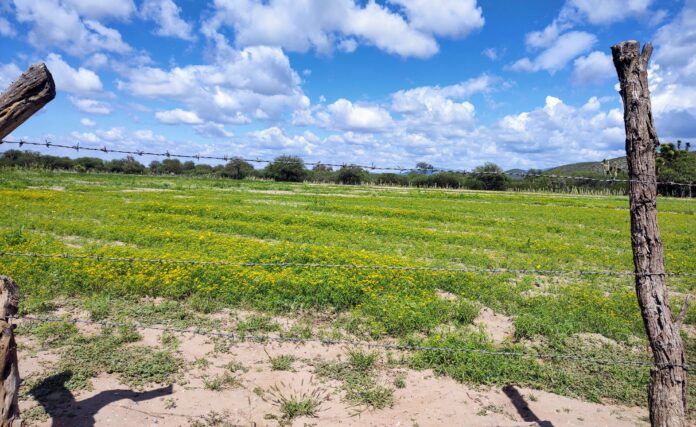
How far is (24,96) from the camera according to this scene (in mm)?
3725

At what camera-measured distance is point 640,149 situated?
→ 4273 mm

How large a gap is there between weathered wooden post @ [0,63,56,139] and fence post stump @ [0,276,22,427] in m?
1.40

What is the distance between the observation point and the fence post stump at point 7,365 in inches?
139

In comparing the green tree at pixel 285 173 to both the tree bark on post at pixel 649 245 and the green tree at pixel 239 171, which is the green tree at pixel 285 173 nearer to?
the green tree at pixel 239 171

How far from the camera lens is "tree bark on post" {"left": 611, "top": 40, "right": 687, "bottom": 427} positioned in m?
4.20

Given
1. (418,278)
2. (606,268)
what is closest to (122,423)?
(418,278)

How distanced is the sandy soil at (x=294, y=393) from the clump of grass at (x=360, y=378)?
128mm

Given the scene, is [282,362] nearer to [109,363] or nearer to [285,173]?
[109,363]

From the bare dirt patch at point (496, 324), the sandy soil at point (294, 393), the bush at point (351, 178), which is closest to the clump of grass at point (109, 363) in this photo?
the sandy soil at point (294, 393)

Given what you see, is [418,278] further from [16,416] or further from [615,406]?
[16,416]

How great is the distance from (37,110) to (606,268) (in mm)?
15930

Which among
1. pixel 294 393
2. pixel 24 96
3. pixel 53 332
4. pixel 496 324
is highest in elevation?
pixel 24 96

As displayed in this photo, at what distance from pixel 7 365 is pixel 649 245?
6.12 meters

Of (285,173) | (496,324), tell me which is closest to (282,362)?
(496,324)
